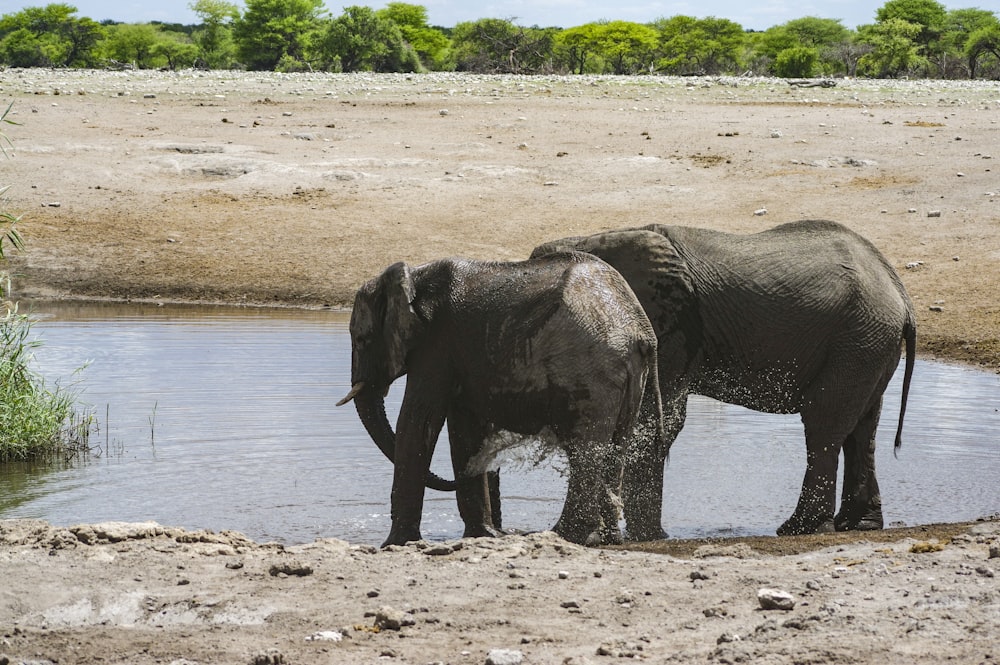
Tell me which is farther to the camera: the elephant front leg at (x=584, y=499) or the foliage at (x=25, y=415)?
the foliage at (x=25, y=415)

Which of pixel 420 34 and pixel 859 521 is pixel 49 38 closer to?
pixel 420 34

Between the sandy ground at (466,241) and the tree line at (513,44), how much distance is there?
572 inches

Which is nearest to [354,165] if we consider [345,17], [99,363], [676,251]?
[99,363]

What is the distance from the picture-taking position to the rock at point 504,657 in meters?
4.26

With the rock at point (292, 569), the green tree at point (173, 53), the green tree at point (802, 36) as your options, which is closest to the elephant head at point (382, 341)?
the rock at point (292, 569)

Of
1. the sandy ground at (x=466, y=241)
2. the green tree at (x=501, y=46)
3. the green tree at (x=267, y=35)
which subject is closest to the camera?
the sandy ground at (x=466, y=241)

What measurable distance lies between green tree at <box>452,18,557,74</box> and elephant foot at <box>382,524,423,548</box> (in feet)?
124

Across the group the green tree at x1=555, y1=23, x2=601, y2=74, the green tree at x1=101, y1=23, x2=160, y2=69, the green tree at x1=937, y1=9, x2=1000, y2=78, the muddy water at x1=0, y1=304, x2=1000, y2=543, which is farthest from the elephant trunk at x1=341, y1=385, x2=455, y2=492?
the green tree at x1=101, y1=23, x2=160, y2=69

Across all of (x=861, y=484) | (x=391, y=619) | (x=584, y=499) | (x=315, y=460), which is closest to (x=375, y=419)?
(x=584, y=499)

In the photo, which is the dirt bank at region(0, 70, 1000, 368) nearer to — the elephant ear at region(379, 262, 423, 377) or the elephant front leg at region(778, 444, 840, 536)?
the elephant front leg at region(778, 444, 840, 536)

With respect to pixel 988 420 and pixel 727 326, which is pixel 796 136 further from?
pixel 727 326

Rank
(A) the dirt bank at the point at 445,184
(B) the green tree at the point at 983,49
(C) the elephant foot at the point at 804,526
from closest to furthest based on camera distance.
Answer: (C) the elephant foot at the point at 804,526
(A) the dirt bank at the point at 445,184
(B) the green tree at the point at 983,49

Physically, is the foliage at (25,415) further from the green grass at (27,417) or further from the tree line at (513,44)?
the tree line at (513,44)

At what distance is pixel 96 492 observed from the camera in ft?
26.2
